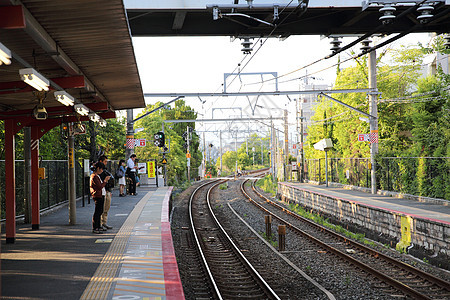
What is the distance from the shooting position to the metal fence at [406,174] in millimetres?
19411

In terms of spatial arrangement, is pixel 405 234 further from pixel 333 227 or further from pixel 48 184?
pixel 48 184

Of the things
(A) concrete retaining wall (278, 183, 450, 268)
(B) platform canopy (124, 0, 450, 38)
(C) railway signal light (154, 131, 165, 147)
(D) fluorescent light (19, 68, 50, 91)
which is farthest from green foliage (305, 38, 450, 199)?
(D) fluorescent light (19, 68, 50, 91)

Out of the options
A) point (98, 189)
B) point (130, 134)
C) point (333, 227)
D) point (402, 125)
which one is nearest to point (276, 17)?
point (98, 189)

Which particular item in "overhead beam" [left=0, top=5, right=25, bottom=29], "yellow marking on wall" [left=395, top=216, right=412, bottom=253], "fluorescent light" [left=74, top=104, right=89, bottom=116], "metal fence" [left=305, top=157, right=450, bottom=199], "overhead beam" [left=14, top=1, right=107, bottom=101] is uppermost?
"overhead beam" [left=14, top=1, right=107, bottom=101]

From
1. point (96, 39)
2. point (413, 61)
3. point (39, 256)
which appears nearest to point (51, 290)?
point (39, 256)

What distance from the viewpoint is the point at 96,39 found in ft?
24.1

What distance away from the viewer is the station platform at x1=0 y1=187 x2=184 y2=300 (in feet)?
23.4

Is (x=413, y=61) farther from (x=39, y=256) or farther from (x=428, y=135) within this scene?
(x=39, y=256)

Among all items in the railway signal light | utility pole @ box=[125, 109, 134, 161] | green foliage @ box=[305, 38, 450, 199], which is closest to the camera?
green foliage @ box=[305, 38, 450, 199]

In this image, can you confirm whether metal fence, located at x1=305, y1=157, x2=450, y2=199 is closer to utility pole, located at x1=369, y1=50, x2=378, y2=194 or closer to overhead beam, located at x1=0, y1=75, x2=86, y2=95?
utility pole, located at x1=369, y1=50, x2=378, y2=194

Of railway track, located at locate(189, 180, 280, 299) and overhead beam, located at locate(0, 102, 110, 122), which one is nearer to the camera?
railway track, located at locate(189, 180, 280, 299)

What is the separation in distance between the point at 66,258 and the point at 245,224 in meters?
10.8

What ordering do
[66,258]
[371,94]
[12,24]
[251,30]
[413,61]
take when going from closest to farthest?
1. [12,24]
2. [66,258]
3. [251,30]
4. [371,94]
5. [413,61]

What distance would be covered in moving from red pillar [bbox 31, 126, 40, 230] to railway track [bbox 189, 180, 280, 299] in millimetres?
4436
